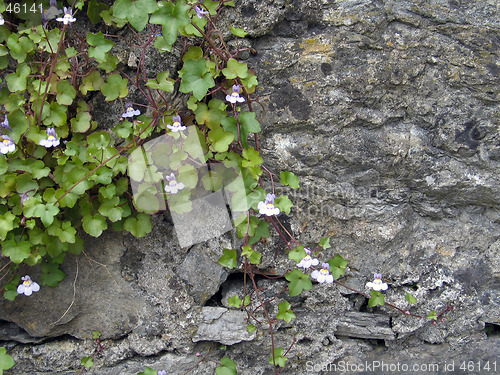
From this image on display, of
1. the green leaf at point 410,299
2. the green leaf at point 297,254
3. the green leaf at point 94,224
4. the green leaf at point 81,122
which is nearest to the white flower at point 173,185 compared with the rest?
the green leaf at point 94,224

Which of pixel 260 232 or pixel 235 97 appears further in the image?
pixel 260 232

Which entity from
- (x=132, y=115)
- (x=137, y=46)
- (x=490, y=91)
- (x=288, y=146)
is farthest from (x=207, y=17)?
(x=490, y=91)

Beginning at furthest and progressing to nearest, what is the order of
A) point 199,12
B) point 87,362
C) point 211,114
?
point 87,362 → point 211,114 → point 199,12

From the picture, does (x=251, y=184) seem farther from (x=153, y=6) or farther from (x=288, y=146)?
(x=153, y=6)

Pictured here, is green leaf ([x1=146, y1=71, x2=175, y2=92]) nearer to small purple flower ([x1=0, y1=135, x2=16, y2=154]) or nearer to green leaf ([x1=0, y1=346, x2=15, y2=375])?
small purple flower ([x1=0, y1=135, x2=16, y2=154])

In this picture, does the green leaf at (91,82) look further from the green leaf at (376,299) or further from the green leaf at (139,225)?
the green leaf at (376,299)

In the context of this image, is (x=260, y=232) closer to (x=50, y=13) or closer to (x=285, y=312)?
(x=285, y=312)

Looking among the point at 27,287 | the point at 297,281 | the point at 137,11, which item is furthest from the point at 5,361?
the point at 137,11
